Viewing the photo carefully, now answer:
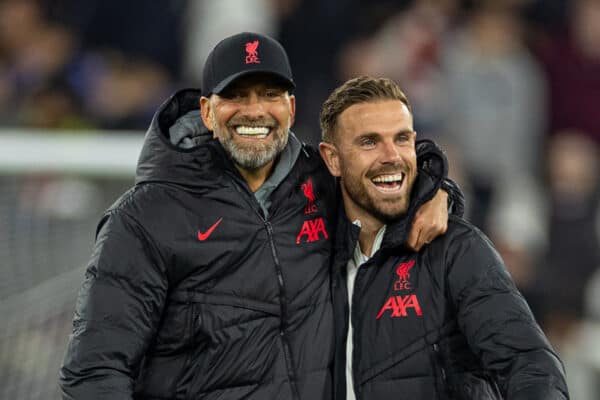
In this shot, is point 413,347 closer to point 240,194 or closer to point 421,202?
point 421,202

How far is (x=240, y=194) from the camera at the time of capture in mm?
3668

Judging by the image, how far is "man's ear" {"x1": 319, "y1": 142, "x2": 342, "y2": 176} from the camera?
3.85 meters

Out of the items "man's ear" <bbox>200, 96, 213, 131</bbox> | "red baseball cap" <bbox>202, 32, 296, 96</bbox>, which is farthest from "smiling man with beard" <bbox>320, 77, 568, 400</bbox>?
"man's ear" <bbox>200, 96, 213, 131</bbox>

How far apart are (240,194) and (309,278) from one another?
0.95 feet

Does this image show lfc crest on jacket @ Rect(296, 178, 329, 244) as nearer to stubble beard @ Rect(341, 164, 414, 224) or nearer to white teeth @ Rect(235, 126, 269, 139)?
stubble beard @ Rect(341, 164, 414, 224)

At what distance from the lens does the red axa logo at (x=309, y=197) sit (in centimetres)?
380

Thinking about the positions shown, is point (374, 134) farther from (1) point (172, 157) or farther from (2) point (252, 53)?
(1) point (172, 157)

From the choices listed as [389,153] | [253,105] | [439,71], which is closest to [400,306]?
[389,153]

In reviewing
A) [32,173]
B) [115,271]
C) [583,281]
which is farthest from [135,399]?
[583,281]

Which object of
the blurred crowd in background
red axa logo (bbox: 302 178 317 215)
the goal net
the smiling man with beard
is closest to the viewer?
the smiling man with beard

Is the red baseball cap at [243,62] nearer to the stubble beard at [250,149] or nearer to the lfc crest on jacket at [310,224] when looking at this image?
the stubble beard at [250,149]

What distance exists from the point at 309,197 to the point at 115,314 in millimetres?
665

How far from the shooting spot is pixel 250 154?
3.67 meters

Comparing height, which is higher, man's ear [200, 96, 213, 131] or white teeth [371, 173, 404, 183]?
man's ear [200, 96, 213, 131]
